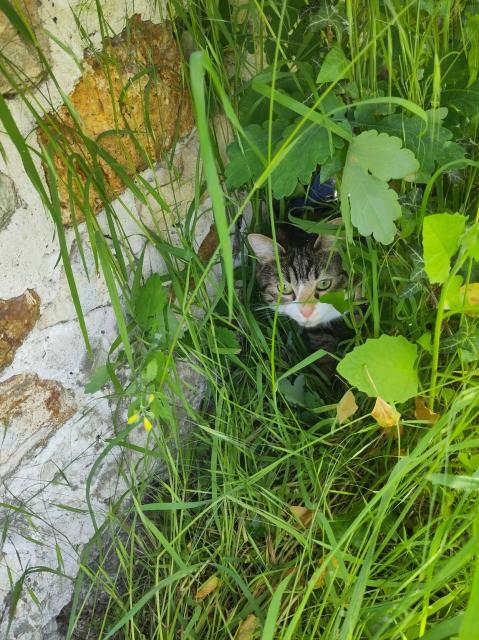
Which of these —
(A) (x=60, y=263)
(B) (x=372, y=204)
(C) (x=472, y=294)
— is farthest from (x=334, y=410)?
(A) (x=60, y=263)

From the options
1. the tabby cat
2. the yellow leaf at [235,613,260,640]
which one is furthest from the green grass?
the tabby cat

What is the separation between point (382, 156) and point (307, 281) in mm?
667

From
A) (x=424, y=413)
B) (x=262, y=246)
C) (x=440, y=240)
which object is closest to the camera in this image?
(x=440, y=240)

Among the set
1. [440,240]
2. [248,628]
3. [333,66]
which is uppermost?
[333,66]

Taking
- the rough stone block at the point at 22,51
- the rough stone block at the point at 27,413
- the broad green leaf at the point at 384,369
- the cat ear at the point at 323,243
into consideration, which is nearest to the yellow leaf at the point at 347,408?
the broad green leaf at the point at 384,369

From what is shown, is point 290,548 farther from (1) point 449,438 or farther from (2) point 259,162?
(2) point 259,162

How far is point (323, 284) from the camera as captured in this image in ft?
5.12

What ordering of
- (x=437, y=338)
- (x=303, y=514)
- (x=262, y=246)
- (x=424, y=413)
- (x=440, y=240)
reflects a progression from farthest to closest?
(x=262, y=246) → (x=303, y=514) → (x=424, y=413) → (x=437, y=338) → (x=440, y=240)

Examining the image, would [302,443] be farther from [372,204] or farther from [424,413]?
[372,204]

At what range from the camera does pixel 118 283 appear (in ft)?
4.03

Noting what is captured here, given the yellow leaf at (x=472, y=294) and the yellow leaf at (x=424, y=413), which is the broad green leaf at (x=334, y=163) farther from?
the yellow leaf at (x=424, y=413)

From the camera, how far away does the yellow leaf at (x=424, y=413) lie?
1105 millimetres

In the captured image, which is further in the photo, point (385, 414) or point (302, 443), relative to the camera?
point (302, 443)

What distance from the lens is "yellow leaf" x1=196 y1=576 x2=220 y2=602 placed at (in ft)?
4.15
